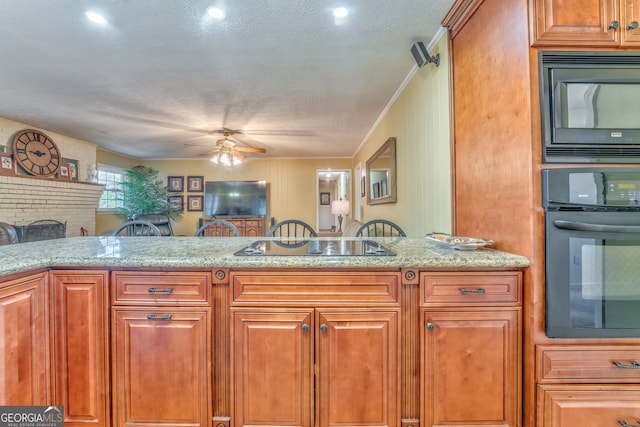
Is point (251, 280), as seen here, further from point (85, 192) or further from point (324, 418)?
point (85, 192)

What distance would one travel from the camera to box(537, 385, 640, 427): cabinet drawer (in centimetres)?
108

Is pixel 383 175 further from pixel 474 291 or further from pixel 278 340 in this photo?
pixel 278 340

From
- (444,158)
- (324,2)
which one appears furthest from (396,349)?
(324,2)

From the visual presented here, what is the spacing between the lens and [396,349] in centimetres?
119

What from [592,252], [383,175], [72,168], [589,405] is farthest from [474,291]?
[72,168]

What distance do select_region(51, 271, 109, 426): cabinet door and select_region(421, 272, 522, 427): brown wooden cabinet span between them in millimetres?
1439

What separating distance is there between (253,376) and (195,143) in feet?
15.6

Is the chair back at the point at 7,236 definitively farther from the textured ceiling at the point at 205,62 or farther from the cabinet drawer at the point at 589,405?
the cabinet drawer at the point at 589,405

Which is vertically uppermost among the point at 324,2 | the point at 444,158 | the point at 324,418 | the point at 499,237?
the point at 324,2

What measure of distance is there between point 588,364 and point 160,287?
1853mm

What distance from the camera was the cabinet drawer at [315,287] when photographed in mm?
1198

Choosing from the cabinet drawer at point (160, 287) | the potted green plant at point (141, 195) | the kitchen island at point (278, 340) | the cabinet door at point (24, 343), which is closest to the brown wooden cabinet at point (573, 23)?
the kitchen island at point (278, 340)

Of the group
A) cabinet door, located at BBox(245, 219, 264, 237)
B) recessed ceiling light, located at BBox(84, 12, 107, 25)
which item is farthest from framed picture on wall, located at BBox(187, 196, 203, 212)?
recessed ceiling light, located at BBox(84, 12, 107, 25)

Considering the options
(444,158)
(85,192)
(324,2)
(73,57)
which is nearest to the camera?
(324,2)
